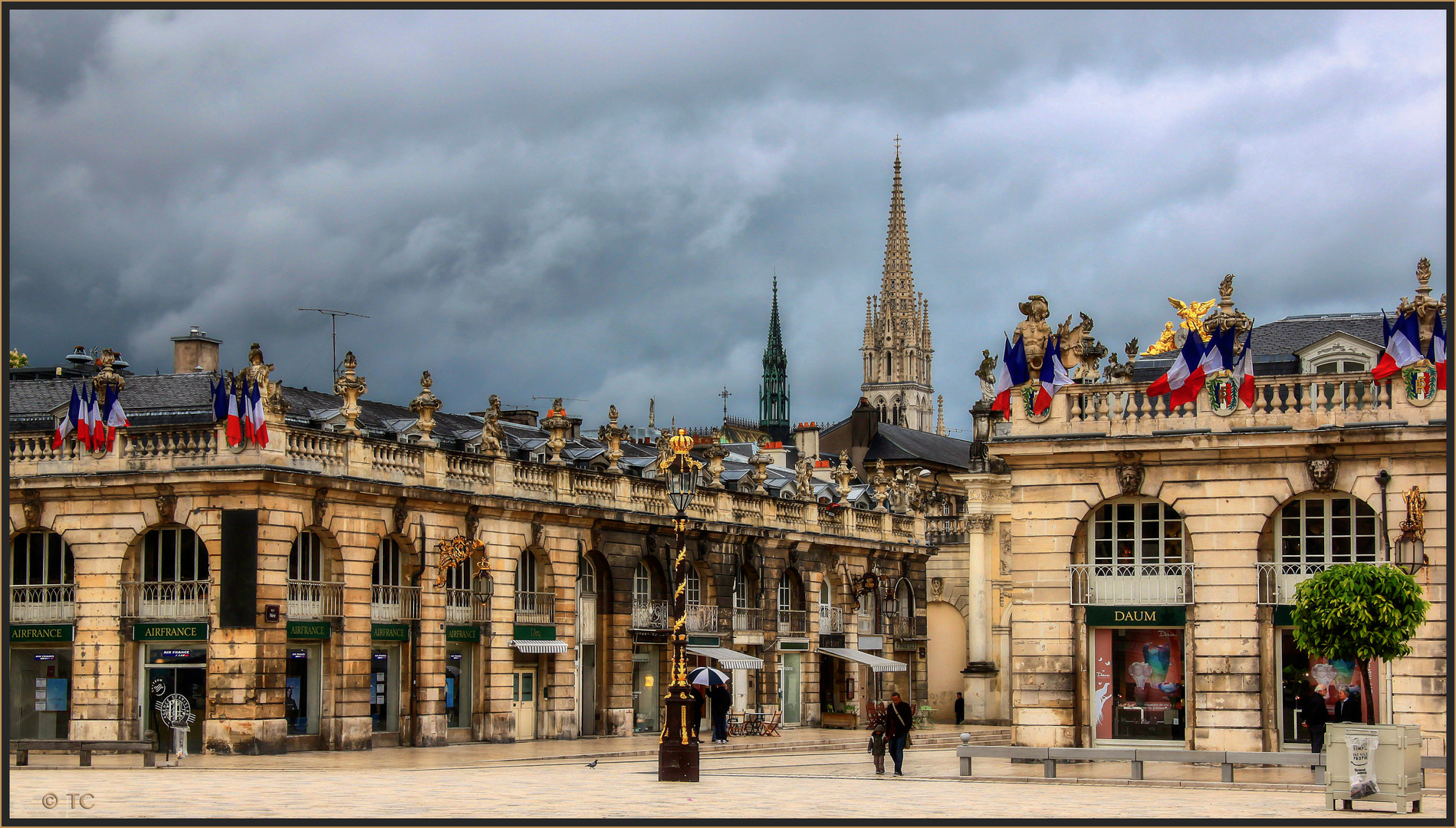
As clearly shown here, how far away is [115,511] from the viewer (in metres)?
41.6

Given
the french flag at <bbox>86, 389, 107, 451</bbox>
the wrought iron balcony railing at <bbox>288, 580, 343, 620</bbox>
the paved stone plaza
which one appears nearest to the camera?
the paved stone plaza

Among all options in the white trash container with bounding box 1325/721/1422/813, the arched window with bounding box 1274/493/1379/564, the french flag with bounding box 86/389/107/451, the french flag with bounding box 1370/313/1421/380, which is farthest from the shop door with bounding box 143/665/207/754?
the white trash container with bounding box 1325/721/1422/813

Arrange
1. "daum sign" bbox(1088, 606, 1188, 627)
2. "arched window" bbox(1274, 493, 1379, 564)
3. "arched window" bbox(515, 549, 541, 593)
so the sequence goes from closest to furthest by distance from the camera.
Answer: "arched window" bbox(1274, 493, 1379, 564)
"daum sign" bbox(1088, 606, 1188, 627)
"arched window" bbox(515, 549, 541, 593)

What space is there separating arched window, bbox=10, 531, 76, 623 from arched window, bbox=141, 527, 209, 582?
5.78 feet

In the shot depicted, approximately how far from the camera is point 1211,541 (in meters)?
33.5

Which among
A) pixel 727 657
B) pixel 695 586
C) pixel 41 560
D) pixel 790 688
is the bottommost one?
pixel 790 688

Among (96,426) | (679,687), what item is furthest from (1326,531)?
(96,426)

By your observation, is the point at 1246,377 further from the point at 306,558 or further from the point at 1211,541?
the point at 306,558

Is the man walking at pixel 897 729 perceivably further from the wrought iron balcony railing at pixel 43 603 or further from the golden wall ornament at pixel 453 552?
the wrought iron balcony railing at pixel 43 603

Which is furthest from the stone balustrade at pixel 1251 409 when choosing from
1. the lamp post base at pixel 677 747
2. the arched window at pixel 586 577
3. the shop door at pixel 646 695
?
the shop door at pixel 646 695

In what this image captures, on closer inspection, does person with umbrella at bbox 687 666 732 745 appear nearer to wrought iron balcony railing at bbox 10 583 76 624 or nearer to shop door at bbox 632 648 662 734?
shop door at bbox 632 648 662 734

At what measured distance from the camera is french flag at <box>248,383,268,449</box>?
39844 millimetres

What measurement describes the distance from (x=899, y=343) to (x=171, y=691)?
133 meters

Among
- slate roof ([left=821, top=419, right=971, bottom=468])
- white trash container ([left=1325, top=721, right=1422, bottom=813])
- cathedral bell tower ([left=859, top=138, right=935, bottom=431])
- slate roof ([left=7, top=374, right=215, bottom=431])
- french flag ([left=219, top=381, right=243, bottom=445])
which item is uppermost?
cathedral bell tower ([left=859, top=138, right=935, bottom=431])
